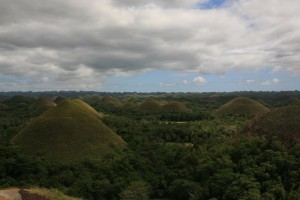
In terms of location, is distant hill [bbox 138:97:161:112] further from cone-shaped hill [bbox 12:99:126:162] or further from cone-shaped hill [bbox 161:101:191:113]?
cone-shaped hill [bbox 12:99:126:162]

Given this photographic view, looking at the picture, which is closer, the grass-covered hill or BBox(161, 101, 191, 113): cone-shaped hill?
the grass-covered hill

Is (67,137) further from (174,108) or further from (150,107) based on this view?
(150,107)

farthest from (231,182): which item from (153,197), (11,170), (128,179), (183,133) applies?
(183,133)

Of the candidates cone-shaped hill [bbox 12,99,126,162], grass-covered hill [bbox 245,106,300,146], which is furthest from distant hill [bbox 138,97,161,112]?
grass-covered hill [bbox 245,106,300,146]

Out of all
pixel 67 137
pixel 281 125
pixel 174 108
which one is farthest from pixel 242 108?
pixel 67 137

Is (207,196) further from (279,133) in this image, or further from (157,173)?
(279,133)
